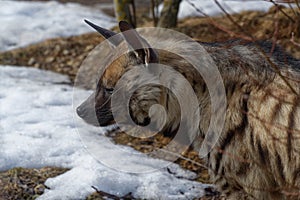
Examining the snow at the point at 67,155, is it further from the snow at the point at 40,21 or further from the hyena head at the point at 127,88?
the snow at the point at 40,21

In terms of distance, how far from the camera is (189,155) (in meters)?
5.12

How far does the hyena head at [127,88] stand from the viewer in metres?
3.65

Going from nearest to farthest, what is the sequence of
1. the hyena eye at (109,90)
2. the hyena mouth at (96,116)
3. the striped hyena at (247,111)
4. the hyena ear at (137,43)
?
the striped hyena at (247,111) < the hyena ear at (137,43) < the hyena eye at (109,90) < the hyena mouth at (96,116)

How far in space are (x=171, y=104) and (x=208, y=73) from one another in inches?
13.4

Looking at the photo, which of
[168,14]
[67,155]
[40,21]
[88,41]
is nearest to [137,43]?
[67,155]

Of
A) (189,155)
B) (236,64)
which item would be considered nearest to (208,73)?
(236,64)

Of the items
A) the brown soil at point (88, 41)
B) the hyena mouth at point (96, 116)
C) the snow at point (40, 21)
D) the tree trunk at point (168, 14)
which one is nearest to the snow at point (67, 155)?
the hyena mouth at point (96, 116)

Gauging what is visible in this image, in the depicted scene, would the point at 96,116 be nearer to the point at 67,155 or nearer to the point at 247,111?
the point at 67,155

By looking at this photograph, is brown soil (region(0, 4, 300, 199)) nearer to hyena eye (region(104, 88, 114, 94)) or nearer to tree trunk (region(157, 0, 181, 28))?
tree trunk (region(157, 0, 181, 28))

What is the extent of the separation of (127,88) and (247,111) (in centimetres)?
83

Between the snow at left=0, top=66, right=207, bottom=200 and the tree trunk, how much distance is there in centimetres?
139

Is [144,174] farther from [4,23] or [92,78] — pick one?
[4,23]

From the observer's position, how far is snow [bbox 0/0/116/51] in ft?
26.4

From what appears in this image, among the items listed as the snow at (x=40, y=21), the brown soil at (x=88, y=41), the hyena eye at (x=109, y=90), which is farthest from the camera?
the snow at (x=40, y=21)
